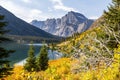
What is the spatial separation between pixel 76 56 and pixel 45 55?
41260 mm

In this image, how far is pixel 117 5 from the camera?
22625mm

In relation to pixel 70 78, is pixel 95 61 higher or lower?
higher

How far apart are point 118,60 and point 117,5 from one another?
15.5m

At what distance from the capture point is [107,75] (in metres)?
8.12

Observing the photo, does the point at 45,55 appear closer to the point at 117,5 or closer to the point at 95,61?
the point at 117,5

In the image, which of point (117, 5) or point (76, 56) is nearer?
point (76, 56)

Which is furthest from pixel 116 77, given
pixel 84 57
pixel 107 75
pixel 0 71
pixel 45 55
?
pixel 45 55

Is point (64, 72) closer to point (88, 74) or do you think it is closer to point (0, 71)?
point (0, 71)

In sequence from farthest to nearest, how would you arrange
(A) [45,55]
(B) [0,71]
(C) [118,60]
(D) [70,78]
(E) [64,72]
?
1. (A) [45,55]
2. (B) [0,71]
3. (E) [64,72]
4. (D) [70,78]
5. (C) [118,60]

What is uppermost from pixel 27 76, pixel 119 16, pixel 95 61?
pixel 119 16

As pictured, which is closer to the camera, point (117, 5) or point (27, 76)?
point (27, 76)

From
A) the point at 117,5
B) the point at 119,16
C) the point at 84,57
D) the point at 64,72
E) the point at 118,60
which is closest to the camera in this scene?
the point at 118,60

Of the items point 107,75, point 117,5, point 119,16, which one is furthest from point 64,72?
point 107,75

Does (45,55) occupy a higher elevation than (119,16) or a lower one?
lower
